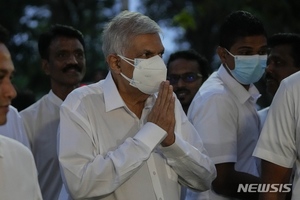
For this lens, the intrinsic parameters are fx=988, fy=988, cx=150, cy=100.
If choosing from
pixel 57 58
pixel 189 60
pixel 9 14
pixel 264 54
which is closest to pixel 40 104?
pixel 57 58

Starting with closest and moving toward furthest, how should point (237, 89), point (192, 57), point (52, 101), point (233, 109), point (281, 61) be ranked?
point (233, 109) < point (237, 89) < point (281, 61) < point (52, 101) < point (192, 57)

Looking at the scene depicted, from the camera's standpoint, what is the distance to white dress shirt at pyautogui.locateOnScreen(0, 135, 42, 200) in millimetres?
4684

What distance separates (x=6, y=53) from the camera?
5047 millimetres

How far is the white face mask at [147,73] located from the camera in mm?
5773

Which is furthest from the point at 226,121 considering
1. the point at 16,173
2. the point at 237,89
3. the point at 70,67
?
the point at 16,173

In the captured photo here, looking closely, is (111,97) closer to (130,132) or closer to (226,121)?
(130,132)

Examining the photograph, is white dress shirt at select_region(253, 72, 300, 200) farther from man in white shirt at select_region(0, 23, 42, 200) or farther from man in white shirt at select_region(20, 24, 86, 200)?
man in white shirt at select_region(20, 24, 86, 200)

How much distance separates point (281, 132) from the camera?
5.39 meters

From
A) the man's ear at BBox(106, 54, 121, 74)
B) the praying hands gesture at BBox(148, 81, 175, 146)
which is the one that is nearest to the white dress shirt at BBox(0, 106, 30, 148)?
the man's ear at BBox(106, 54, 121, 74)

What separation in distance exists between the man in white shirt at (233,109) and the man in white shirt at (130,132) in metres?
0.54

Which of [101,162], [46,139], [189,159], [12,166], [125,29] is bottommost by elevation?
[46,139]

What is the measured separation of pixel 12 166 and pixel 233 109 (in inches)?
89.4

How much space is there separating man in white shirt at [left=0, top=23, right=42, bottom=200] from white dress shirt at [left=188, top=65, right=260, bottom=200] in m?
1.87

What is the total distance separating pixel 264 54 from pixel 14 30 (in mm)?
11728
